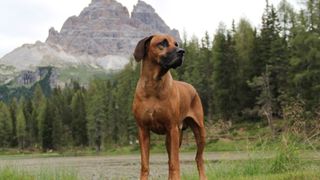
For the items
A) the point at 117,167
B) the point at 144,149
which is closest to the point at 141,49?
the point at 144,149

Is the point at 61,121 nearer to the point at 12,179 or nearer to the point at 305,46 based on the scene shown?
the point at 305,46

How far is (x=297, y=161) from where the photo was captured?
42.9 ft

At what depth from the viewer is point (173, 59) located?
813 centimetres

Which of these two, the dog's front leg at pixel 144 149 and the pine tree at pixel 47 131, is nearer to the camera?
→ the dog's front leg at pixel 144 149

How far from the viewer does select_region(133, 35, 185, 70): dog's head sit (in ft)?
26.7

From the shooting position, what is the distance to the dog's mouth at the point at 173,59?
320 inches

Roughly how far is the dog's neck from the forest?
26.6m

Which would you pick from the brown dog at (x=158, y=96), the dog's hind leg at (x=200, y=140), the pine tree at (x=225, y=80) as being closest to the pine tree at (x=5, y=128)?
the pine tree at (x=225, y=80)

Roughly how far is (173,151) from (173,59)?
62.3 inches

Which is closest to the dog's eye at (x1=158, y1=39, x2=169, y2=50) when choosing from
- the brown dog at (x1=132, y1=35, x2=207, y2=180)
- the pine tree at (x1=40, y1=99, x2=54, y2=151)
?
the brown dog at (x1=132, y1=35, x2=207, y2=180)

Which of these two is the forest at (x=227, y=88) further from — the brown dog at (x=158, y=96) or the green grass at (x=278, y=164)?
the brown dog at (x=158, y=96)

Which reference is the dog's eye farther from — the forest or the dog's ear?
the forest

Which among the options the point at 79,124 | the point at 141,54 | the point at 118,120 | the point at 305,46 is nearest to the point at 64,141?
the point at 79,124

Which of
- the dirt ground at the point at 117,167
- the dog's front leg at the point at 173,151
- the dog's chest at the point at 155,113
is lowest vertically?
the dirt ground at the point at 117,167
